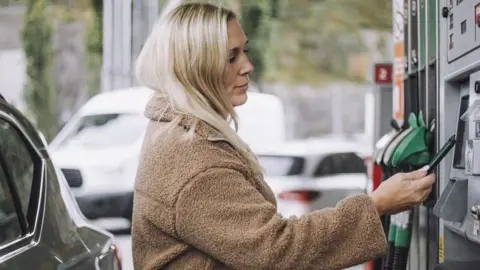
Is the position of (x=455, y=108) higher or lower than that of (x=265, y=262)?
higher

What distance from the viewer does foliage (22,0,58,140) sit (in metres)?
9.49

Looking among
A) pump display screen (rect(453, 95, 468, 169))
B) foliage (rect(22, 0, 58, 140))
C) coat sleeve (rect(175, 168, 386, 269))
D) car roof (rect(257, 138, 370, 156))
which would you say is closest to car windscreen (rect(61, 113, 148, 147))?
foliage (rect(22, 0, 58, 140))

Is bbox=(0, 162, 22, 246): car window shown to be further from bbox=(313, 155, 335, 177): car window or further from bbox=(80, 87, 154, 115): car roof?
bbox=(80, 87, 154, 115): car roof

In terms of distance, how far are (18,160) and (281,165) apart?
5.89 m

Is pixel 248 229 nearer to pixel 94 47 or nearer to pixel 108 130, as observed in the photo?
pixel 108 130

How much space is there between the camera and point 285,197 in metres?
7.64

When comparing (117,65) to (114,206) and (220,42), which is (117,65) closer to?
(114,206)

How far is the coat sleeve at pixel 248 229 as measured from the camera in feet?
5.85

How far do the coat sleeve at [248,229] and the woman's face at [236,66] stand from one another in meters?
0.23

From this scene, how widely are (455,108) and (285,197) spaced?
16.8 feet

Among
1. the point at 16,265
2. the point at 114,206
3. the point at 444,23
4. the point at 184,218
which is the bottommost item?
the point at 114,206

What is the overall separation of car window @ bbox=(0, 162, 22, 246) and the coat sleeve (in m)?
0.54

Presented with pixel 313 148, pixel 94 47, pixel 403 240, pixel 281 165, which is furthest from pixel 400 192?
pixel 94 47

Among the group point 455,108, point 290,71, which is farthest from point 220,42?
point 290,71
